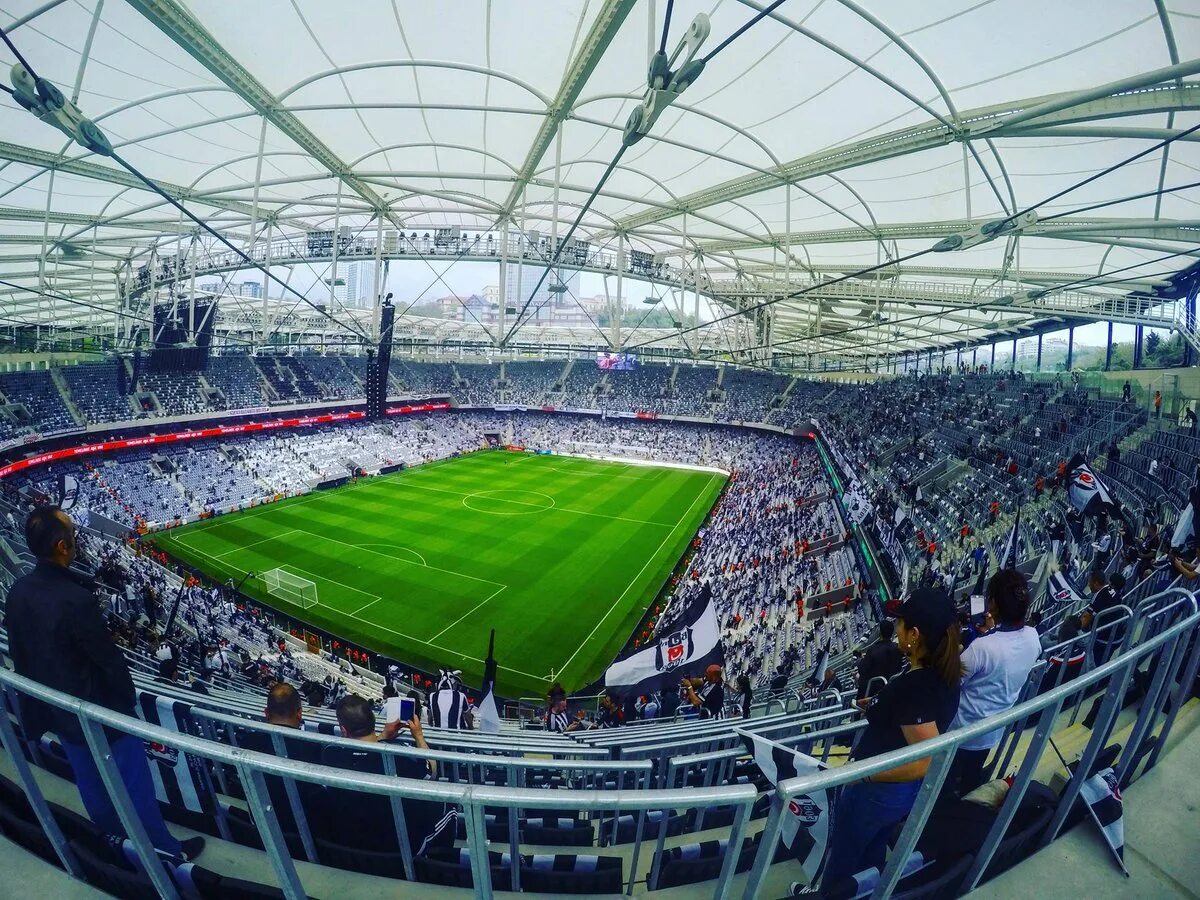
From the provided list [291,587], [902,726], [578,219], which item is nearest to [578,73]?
[578,219]

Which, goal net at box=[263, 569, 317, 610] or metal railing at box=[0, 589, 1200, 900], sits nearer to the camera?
metal railing at box=[0, 589, 1200, 900]

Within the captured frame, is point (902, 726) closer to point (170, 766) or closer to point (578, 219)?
point (170, 766)

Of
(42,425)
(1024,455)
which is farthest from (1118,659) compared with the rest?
(42,425)

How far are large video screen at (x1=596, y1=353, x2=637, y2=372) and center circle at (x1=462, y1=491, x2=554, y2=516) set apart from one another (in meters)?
20.8

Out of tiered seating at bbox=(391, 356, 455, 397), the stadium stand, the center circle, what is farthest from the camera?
tiered seating at bbox=(391, 356, 455, 397)

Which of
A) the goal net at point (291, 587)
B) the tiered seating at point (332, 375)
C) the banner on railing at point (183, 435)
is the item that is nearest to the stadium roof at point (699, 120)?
the goal net at point (291, 587)

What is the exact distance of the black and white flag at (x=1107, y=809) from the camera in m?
2.28

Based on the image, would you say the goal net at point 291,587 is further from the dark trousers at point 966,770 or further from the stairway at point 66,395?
the dark trousers at point 966,770

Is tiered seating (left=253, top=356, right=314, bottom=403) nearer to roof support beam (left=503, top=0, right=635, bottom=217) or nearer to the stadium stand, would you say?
the stadium stand

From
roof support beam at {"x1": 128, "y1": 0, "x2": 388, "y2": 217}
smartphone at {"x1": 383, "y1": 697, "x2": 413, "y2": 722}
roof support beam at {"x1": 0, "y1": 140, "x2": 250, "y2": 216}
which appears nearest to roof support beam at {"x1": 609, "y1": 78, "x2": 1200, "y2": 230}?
smartphone at {"x1": 383, "y1": 697, "x2": 413, "y2": 722}

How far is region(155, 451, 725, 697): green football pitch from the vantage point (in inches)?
722

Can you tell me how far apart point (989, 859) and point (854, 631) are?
13.4 m

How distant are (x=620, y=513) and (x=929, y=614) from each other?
104 ft

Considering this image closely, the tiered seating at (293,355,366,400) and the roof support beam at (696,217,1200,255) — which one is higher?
the roof support beam at (696,217,1200,255)
